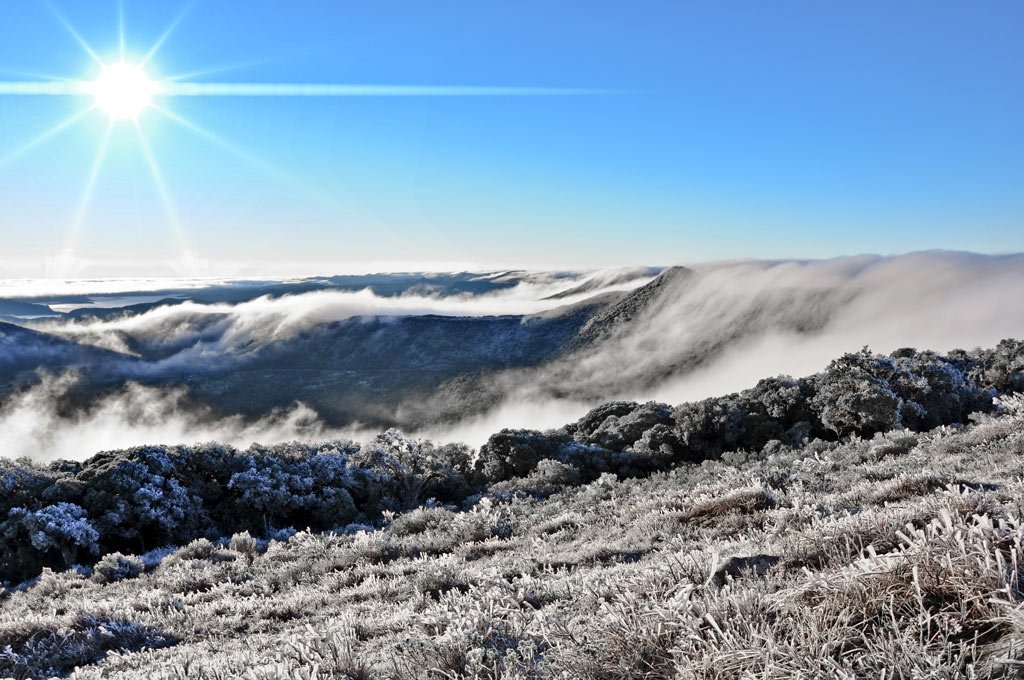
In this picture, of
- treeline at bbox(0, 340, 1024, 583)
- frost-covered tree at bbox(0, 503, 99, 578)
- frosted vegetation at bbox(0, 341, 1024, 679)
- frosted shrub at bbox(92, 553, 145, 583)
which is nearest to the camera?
frosted vegetation at bbox(0, 341, 1024, 679)

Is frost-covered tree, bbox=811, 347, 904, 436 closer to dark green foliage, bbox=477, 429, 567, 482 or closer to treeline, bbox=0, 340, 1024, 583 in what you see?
treeline, bbox=0, 340, 1024, 583

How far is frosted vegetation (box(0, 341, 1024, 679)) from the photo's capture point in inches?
100

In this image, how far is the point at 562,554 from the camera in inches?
249

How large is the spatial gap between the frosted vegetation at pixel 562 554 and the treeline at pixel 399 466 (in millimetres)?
73

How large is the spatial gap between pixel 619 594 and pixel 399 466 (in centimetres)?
1391

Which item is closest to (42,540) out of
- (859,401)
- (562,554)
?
(562,554)

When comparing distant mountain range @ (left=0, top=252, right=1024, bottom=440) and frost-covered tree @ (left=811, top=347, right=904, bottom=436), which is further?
distant mountain range @ (left=0, top=252, right=1024, bottom=440)

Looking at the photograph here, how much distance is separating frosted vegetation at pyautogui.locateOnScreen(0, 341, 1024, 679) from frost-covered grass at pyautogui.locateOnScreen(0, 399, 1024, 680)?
0.07 ft

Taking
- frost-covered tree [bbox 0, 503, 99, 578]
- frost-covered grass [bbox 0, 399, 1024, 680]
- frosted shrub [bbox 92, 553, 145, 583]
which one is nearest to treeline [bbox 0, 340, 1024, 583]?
frost-covered tree [bbox 0, 503, 99, 578]

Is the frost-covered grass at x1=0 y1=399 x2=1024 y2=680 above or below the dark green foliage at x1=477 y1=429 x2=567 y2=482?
above

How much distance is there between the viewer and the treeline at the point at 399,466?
1336 cm

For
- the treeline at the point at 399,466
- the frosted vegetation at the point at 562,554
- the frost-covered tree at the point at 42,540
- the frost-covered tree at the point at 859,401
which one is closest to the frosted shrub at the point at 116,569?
the frosted vegetation at the point at 562,554

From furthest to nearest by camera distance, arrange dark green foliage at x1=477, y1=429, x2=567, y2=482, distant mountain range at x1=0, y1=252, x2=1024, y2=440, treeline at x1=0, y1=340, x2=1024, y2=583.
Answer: distant mountain range at x1=0, y1=252, x2=1024, y2=440 < dark green foliage at x1=477, y1=429, x2=567, y2=482 < treeline at x1=0, y1=340, x2=1024, y2=583

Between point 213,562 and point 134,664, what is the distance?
4.89 meters
